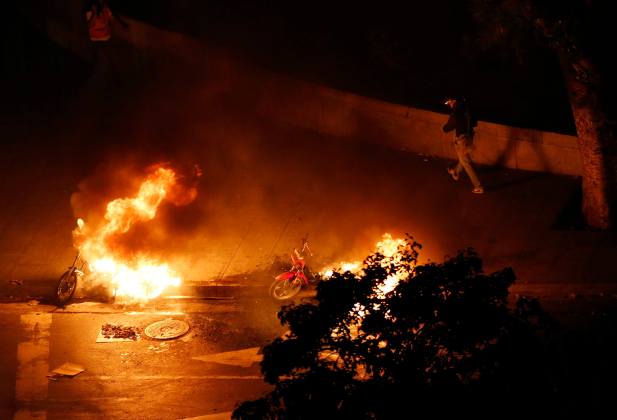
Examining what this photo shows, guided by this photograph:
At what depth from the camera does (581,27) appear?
11273mm

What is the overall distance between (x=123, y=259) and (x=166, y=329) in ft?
6.54

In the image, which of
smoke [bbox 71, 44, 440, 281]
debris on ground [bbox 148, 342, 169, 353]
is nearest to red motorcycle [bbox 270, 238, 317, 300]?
smoke [bbox 71, 44, 440, 281]

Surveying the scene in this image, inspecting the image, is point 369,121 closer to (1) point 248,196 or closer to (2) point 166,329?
→ (1) point 248,196

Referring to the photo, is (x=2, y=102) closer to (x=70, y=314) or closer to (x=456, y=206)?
(x=70, y=314)

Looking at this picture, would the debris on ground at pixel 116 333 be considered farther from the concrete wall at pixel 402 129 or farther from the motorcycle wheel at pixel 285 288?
the concrete wall at pixel 402 129

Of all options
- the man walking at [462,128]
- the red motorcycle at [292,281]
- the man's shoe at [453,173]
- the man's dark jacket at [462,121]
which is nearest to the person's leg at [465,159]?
the man walking at [462,128]

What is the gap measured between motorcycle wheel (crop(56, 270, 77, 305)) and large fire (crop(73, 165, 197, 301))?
1.29 ft

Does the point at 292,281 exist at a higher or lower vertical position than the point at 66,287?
lower

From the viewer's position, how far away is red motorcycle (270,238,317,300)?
436 inches

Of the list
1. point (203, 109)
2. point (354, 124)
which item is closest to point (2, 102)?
point (203, 109)

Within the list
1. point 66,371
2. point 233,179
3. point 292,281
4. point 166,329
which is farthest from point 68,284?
point 233,179

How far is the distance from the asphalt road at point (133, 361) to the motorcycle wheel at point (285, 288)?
0.26 meters

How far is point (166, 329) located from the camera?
10469mm

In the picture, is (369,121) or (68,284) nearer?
(68,284)
